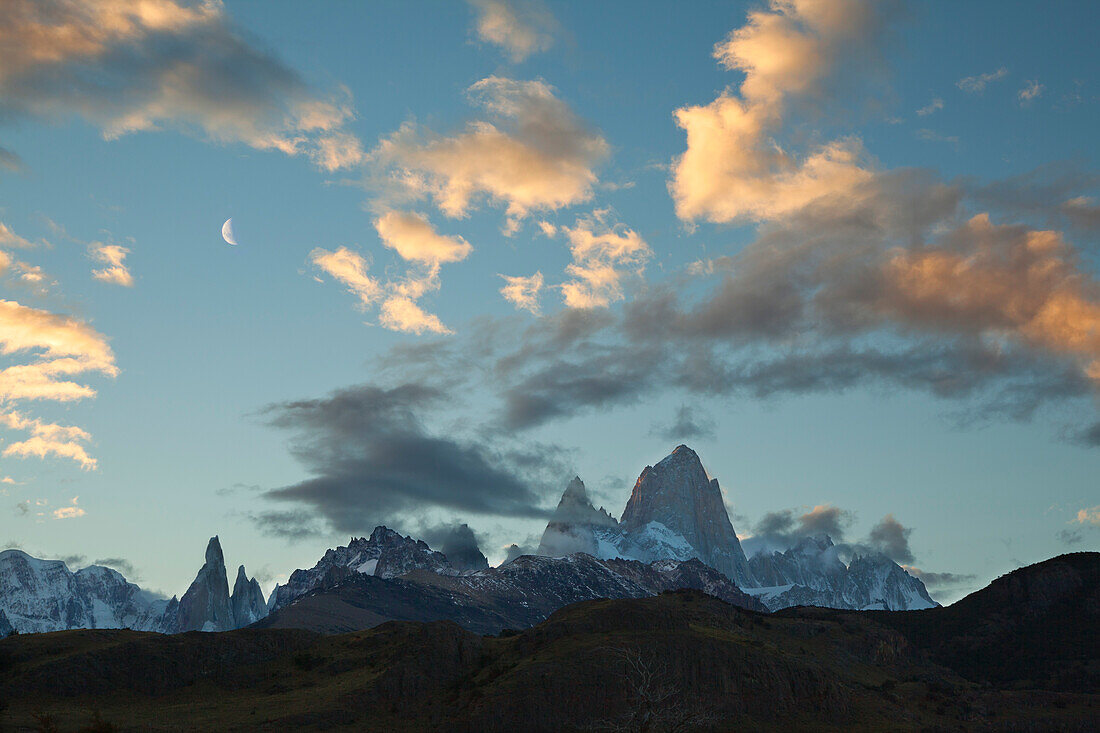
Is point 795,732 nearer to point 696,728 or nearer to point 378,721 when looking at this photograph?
point 696,728

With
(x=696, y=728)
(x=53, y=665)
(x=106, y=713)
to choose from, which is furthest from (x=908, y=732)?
(x=53, y=665)

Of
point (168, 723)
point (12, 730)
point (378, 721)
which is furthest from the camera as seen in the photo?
point (378, 721)

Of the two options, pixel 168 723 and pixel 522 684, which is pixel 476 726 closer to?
pixel 522 684

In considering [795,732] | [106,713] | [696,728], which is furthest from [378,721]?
[795,732]

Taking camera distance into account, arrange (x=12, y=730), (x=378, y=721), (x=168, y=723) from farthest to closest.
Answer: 1. (x=378, y=721)
2. (x=168, y=723)
3. (x=12, y=730)

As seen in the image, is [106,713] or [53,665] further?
[53,665]

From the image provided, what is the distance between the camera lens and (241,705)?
193750mm

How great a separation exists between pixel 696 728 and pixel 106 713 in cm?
11155

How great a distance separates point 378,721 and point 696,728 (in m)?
61.6

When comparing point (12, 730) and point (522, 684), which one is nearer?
point (12, 730)

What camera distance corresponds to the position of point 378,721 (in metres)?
188

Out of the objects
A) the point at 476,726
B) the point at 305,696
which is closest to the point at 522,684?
the point at 476,726

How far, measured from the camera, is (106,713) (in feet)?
595

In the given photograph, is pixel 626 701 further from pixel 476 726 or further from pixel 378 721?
pixel 378 721
